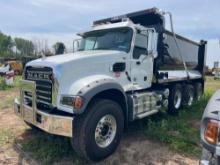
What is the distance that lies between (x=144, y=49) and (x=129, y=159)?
2688 millimetres

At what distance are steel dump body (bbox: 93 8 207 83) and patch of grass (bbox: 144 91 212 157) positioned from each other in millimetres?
1193

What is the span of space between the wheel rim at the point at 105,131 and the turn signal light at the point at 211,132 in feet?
7.66

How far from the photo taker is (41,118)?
14.1 ft

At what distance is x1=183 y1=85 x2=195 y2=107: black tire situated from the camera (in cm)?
882

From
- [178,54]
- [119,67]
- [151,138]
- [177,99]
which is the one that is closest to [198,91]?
[177,99]

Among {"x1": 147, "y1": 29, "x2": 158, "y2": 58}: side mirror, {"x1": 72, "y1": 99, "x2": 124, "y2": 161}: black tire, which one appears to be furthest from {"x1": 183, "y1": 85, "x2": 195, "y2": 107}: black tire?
{"x1": 72, "y1": 99, "x2": 124, "y2": 161}: black tire

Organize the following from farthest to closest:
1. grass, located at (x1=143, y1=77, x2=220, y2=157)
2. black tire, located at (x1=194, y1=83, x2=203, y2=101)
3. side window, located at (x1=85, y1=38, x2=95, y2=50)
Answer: black tire, located at (x1=194, y1=83, x2=203, y2=101), side window, located at (x1=85, y1=38, x2=95, y2=50), grass, located at (x1=143, y1=77, x2=220, y2=157)

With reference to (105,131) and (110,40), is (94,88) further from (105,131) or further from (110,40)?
(110,40)

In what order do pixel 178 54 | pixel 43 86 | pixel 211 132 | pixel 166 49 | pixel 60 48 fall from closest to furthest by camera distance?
pixel 211 132 → pixel 43 86 → pixel 60 48 → pixel 166 49 → pixel 178 54

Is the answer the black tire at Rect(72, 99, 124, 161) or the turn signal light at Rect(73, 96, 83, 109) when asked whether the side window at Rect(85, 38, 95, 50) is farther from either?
the turn signal light at Rect(73, 96, 83, 109)

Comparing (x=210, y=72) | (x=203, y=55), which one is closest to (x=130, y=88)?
(x=203, y=55)

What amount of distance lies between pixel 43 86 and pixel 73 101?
0.83 meters

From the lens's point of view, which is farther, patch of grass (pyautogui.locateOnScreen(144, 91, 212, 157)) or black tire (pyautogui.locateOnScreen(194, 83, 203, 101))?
black tire (pyautogui.locateOnScreen(194, 83, 203, 101))

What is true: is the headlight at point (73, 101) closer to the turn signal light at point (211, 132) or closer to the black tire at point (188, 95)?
the turn signal light at point (211, 132)
